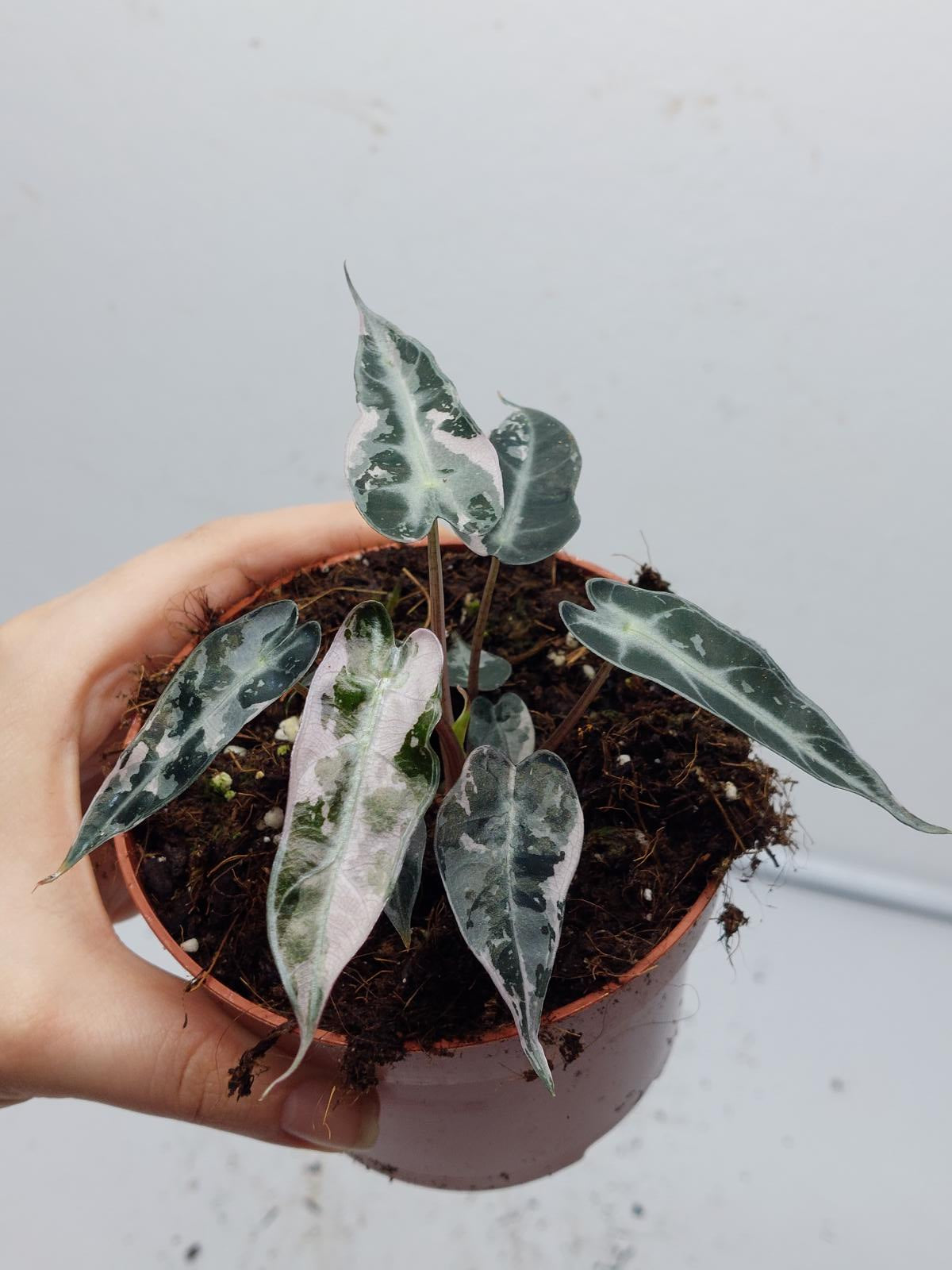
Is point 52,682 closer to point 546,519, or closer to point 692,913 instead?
point 546,519

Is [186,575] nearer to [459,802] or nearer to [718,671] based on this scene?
[459,802]

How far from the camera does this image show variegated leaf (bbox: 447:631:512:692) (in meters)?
0.96

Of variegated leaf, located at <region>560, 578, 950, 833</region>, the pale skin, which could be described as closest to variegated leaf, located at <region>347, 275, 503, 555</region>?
variegated leaf, located at <region>560, 578, 950, 833</region>

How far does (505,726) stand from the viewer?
929 millimetres

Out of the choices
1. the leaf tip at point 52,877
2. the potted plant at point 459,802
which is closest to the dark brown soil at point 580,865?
the potted plant at point 459,802

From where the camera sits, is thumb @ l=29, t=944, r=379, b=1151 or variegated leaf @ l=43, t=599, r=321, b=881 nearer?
variegated leaf @ l=43, t=599, r=321, b=881

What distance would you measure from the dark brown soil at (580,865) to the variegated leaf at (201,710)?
0.21 metres

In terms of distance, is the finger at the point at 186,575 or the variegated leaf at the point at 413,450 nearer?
the variegated leaf at the point at 413,450

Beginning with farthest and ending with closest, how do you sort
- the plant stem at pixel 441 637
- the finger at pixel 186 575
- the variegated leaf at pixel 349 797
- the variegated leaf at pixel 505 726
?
the finger at pixel 186 575
the variegated leaf at pixel 505 726
the plant stem at pixel 441 637
the variegated leaf at pixel 349 797

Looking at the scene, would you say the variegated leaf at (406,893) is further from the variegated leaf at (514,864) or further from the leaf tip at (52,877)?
the leaf tip at (52,877)

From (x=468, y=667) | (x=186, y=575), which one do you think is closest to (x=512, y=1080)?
(x=468, y=667)

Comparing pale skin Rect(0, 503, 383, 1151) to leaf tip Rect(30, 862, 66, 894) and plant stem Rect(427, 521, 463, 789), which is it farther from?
plant stem Rect(427, 521, 463, 789)

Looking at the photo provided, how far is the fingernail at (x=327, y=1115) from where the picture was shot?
0.87 meters

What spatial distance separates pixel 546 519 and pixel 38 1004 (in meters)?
0.63
